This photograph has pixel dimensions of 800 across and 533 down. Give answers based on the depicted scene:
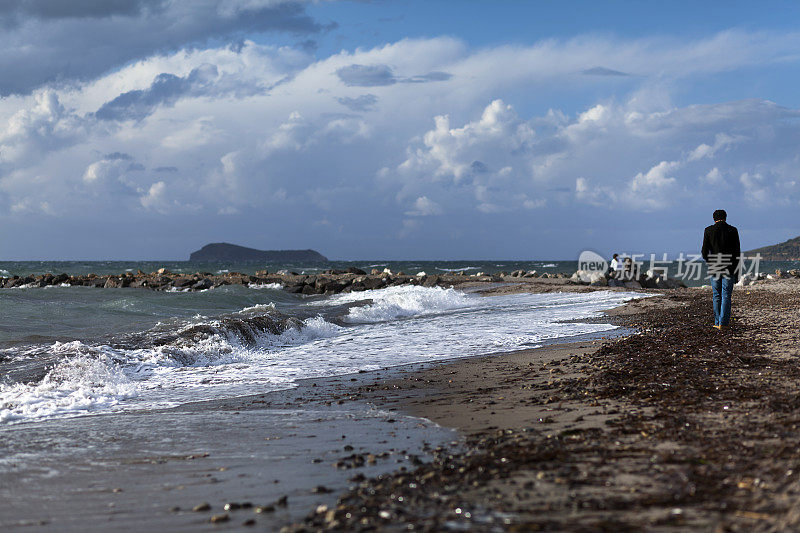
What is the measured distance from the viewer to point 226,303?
24031 millimetres

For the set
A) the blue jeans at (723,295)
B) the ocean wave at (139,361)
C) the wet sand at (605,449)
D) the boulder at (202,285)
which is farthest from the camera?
the boulder at (202,285)

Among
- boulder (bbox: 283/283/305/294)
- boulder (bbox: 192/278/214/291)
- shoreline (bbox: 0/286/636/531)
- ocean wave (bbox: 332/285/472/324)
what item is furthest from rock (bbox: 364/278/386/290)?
shoreline (bbox: 0/286/636/531)

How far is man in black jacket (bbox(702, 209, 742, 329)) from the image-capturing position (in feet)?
37.4

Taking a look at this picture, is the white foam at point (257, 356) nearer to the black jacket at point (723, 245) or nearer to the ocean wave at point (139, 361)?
the ocean wave at point (139, 361)

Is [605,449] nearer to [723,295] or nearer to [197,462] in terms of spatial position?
[197,462]

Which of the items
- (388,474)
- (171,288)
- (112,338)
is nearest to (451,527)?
(388,474)

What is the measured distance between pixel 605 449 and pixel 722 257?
8380 mm

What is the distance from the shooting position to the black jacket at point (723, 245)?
37.3 feet

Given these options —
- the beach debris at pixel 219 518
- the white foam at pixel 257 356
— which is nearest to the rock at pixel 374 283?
the white foam at pixel 257 356

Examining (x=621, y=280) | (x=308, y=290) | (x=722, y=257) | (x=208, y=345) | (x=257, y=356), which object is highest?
(x=722, y=257)

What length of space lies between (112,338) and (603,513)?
1127 cm

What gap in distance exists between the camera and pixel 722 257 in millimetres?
11414

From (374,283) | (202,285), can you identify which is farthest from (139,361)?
(202,285)

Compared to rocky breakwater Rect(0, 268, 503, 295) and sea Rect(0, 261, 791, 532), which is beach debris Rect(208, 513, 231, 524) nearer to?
sea Rect(0, 261, 791, 532)
